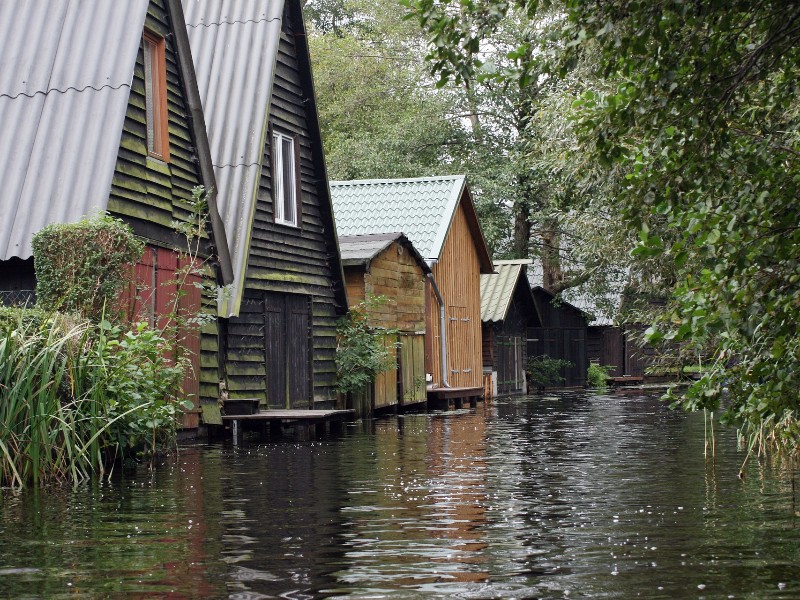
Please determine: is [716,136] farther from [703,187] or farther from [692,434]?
[692,434]

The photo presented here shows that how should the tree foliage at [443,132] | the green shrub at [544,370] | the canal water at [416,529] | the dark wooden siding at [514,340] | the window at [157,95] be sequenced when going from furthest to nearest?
1. the green shrub at [544,370]
2. the tree foliage at [443,132]
3. the dark wooden siding at [514,340]
4. the window at [157,95]
5. the canal water at [416,529]

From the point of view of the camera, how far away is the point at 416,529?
8617mm

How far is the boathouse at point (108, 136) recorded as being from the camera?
15.5 metres

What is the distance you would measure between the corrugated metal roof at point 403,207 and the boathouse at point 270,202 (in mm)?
8009

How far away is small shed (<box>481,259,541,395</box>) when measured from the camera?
4122 centimetres

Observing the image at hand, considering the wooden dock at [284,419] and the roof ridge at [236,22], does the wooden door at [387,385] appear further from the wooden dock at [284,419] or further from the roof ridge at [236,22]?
the roof ridge at [236,22]

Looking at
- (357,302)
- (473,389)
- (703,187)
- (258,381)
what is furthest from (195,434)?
(473,389)

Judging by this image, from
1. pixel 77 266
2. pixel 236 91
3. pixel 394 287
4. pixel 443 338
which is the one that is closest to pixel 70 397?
pixel 77 266

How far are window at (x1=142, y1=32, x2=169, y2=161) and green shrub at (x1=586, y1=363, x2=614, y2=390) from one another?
33.2 meters

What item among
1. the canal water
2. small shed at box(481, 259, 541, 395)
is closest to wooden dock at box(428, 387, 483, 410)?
small shed at box(481, 259, 541, 395)

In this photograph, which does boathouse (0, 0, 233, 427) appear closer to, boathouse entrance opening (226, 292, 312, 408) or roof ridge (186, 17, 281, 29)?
boathouse entrance opening (226, 292, 312, 408)

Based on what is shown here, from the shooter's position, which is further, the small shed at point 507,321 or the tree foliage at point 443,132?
the tree foliage at point 443,132

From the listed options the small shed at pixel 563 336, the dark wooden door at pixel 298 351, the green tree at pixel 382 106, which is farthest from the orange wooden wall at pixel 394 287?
the small shed at pixel 563 336

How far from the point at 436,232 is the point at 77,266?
1922 cm
